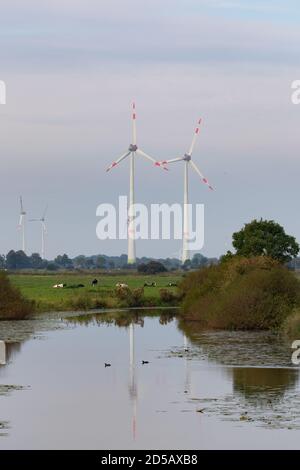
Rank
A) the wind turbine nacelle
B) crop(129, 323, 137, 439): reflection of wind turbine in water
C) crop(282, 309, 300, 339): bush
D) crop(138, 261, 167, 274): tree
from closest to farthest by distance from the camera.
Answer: crop(129, 323, 137, 439): reflection of wind turbine in water
crop(282, 309, 300, 339): bush
the wind turbine nacelle
crop(138, 261, 167, 274): tree

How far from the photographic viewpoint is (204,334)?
5122cm

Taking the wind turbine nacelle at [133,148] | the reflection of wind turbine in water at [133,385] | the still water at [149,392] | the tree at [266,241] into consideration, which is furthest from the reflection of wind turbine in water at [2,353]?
the wind turbine nacelle at [133,148]

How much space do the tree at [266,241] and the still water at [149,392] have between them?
63.3 feet

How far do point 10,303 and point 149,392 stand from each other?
1216 inches

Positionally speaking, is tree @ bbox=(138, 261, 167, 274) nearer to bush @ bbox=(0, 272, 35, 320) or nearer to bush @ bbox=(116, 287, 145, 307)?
bush @ bbox=(116, 287, 145, 307)

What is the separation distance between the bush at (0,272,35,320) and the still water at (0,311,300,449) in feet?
30.9

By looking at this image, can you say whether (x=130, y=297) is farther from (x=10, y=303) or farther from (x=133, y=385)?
(x=133, y=385)

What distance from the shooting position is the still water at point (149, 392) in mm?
25000

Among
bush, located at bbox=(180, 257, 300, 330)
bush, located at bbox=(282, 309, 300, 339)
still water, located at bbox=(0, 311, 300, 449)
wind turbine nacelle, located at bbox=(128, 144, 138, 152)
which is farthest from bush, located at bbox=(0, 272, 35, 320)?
wind turbine nacelle, located at bbox=(128, 144, 138, 152)

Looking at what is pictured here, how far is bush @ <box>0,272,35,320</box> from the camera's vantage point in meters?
60.8

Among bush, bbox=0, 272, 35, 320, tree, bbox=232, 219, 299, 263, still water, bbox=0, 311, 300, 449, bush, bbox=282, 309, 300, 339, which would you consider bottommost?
still water, bbox=0, 311, 300, 449
